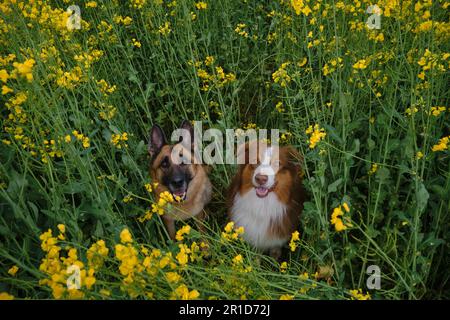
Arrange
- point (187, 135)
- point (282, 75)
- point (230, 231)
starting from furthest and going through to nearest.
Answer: point (187, 135)
point (282, 75)
point (230, 231)

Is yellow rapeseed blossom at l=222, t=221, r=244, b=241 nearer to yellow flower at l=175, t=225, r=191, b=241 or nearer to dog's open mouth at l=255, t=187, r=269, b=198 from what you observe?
yellow flower at l=175, t=225, r=191, b=241

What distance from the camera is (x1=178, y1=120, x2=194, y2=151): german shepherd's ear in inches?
113

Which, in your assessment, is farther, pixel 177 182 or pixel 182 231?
pixel 177 182

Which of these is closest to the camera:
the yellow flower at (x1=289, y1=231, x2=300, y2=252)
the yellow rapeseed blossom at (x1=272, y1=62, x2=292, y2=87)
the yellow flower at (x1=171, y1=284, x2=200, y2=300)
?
the yellow flower at (x1=171, y1=284, x2=200, y2=300)

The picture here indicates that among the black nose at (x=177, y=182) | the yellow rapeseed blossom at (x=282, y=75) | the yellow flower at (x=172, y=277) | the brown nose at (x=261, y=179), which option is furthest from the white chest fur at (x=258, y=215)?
the yellow flower at (x=172, y=277)

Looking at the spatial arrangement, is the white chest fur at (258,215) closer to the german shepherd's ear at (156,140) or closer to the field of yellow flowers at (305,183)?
the field of yellow flowers at (305,183)

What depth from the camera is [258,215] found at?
2713 millimetres

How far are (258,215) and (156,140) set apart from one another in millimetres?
917

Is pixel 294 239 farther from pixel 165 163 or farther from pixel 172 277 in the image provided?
pixel 165 163

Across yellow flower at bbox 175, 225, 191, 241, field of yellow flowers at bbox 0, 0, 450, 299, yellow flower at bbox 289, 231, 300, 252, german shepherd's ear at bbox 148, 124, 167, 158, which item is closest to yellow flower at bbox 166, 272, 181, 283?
field of yellow flowers at bbox 0, 0, 450, 299

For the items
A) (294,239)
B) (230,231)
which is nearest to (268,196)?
(294,239)

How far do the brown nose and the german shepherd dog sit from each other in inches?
21.7
